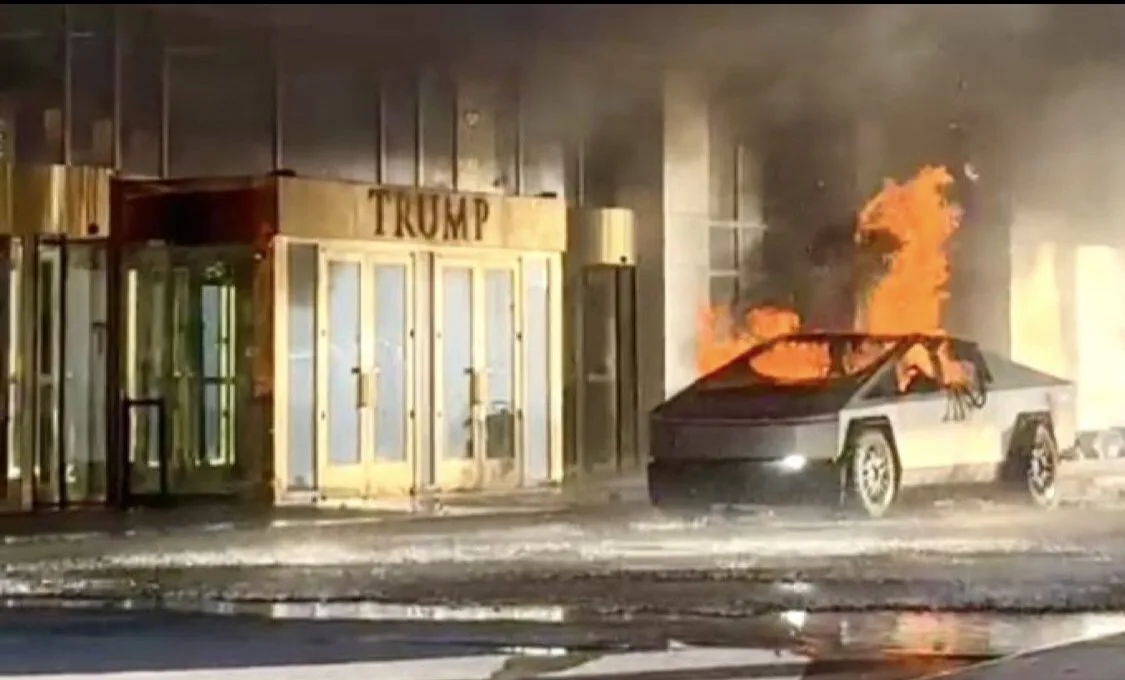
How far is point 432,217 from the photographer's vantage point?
22.7 metres

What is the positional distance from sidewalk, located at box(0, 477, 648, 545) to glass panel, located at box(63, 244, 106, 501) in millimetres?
812

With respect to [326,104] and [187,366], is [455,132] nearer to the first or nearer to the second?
[326,104]

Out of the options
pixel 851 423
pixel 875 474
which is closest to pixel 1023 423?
pixel 875 474

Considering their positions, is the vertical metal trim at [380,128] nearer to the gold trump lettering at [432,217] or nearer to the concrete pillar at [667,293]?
the gold trump lettering at [432,217]

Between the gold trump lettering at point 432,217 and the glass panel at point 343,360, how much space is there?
0.55 metres

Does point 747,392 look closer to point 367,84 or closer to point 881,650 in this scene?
point 881,650

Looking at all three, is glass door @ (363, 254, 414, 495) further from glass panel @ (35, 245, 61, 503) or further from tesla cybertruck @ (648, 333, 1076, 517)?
tesla cybertruck @ (648, 333, 1076, 517)

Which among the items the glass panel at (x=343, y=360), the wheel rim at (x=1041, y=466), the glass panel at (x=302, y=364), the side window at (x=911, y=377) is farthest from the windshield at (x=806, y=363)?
the glass panel at (x=343, y=360)


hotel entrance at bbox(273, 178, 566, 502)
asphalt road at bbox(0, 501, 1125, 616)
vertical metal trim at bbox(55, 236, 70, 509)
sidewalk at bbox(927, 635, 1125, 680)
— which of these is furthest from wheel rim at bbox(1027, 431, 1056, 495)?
sidewalk at bbox(927, 635, 1125, 680)

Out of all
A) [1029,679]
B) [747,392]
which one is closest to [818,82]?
[1029,679]

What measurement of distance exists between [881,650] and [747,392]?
827 cm

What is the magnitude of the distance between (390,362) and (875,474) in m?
6.75

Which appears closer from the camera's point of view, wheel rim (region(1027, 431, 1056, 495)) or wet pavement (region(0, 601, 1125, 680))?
wet pavement (region(0, 601, 1125, 680))

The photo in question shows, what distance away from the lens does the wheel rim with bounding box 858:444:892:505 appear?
1756 centimetres
